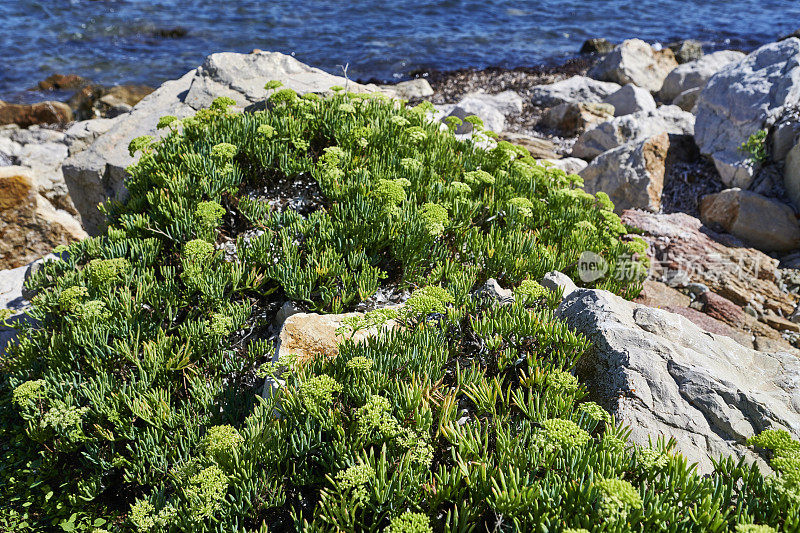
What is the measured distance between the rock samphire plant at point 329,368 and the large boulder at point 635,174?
3.36 meters

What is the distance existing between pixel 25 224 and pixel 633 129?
11.5m

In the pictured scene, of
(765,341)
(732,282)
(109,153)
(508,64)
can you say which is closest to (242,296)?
(109,153)

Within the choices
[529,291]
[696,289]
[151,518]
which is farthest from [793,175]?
[151,518]

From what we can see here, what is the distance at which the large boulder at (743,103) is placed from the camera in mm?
9656

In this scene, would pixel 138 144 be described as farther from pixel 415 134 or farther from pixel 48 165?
pixel 48 165

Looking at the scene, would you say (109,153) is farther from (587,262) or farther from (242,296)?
(587,262)

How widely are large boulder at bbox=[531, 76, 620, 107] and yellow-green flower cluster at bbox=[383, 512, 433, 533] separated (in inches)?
598

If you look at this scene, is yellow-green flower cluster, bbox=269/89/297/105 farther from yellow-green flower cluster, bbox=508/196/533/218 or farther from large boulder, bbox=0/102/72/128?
large boulder, bbox=0/102/72/128

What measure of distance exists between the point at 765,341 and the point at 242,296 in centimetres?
587

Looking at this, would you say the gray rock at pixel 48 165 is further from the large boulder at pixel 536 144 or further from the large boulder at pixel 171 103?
the large boulder at pixel 536 144

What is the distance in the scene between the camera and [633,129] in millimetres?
11430

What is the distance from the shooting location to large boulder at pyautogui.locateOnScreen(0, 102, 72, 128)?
1709cm

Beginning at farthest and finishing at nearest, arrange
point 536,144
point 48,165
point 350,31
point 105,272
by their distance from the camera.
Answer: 1. point 350,31
2. point 48,165
3. point 536,144
4. point 105,272

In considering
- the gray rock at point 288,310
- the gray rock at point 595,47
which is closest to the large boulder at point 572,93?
the gray rock at point 595,47
